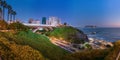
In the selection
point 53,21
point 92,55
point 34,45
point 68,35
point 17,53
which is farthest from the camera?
point 53,21

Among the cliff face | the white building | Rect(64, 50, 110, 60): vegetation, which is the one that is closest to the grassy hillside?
Rect(64, 50, 110, 60): vegetation

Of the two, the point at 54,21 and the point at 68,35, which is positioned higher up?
the point at 54,21

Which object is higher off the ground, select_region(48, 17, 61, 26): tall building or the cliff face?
select_region(48, 17, 61, 26): tall building

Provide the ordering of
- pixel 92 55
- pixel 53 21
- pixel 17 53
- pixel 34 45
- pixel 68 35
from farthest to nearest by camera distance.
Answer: pixel 53 21
pixel 68 35
pixel 34 45
pixel 92 55
pixel 17 53

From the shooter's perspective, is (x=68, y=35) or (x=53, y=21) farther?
(x=53, y=21)

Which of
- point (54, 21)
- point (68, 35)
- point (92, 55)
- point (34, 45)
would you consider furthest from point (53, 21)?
point (92, 55)

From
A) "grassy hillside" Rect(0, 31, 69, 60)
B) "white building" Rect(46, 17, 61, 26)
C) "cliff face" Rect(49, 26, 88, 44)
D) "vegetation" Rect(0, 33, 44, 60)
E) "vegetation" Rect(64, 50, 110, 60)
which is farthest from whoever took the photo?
"white building" Rect(46, 17, 61, 26)

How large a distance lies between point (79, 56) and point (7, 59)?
214 inches

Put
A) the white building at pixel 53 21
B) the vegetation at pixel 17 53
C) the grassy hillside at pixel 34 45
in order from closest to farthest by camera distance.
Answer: the vegetation at pixel 17 53
the grassy hillside at pixel 34 45
the white building at pixel 53 21

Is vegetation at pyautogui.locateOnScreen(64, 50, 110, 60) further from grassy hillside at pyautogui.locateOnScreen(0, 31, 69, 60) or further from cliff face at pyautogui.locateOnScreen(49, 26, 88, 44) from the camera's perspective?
cliff face at pyautogui.locateOnScreen(49, 26, 88, 44)

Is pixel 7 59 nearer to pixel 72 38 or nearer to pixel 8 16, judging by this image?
pixel 72 38

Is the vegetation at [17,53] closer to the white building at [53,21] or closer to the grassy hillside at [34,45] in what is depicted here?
the grassy hillside at [34,45]

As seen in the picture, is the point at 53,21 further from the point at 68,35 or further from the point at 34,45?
the point at 34,45

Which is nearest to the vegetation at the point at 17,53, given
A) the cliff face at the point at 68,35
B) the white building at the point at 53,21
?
the cliff face at the point at 68,35
